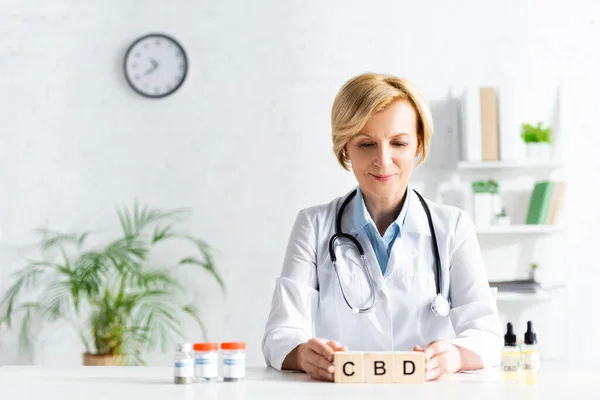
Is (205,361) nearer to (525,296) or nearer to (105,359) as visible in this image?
(105,359)

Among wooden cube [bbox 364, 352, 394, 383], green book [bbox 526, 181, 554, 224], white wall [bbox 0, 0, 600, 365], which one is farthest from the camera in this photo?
white wall [bbox 0, 0, 600, 365]

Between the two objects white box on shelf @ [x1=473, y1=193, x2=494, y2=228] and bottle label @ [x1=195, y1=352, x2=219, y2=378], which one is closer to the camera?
bottle label @ [x1=195, y1=352, x2=219, y2=378]

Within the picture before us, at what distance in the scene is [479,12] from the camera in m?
3.79

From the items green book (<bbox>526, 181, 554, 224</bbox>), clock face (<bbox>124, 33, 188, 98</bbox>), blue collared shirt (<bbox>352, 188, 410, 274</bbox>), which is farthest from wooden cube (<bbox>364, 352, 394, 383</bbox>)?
clock face (<bbox>124, 33, 188, 98</bbox>)

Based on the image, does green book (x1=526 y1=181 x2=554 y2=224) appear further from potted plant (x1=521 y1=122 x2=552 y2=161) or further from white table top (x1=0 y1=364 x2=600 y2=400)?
white table top (x1=0 y1=364 x2=600 y2=400)

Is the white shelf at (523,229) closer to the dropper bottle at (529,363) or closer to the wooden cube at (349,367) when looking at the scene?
the dropper bottle at (529,363)

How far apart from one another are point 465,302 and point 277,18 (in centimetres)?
243

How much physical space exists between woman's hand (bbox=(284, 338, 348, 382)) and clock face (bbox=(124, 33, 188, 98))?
2528 mm

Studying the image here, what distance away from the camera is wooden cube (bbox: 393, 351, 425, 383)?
56.2 inches

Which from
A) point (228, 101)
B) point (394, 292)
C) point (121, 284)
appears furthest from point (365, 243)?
point (228, 101)

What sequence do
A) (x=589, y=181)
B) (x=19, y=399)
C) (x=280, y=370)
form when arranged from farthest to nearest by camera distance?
(x=589, y=181), (x=280, y=370), (x=19, y=399)

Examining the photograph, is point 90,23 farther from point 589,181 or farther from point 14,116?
point 589,181

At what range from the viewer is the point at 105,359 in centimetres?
341

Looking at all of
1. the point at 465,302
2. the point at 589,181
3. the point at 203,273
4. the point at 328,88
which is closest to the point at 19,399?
the point at 465,302
